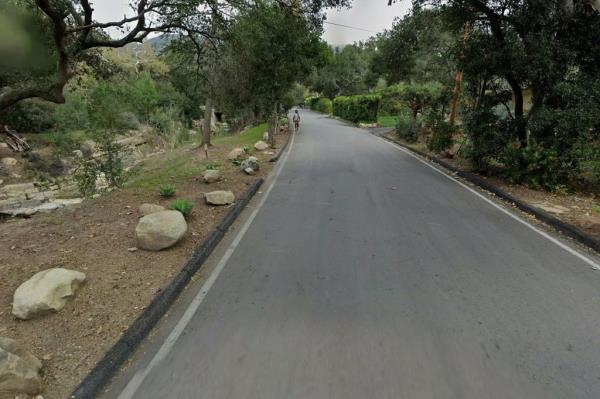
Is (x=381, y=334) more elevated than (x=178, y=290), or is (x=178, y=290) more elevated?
(x=381, y=334)

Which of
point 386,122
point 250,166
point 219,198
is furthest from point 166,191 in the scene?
point 386,122

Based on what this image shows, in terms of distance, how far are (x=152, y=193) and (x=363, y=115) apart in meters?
30.2

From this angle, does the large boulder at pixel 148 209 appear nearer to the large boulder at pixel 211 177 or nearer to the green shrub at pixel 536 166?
the large boulder at pixel 211 177

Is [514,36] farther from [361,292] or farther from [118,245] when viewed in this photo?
[118,245]

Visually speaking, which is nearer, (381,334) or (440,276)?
(381,334)

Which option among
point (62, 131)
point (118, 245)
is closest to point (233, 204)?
point (118, 245)

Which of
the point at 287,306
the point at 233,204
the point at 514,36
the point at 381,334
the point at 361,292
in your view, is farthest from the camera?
the point at 514,36

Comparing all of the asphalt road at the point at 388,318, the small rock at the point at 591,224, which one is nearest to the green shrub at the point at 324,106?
the small rock at the point at 591,224

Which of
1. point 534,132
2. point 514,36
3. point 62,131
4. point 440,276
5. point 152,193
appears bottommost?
point 62,131

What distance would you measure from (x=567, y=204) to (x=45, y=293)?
32.5 feet

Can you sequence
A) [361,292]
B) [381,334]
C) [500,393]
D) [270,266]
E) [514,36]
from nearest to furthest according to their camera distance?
1. [500,393]
2. [381,334]
3. [361,292]
4. [270,266]
5. [514,36]

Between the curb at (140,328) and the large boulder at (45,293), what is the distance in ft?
3.01

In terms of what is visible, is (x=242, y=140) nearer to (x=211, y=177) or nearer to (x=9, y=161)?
(x=211, y=177)

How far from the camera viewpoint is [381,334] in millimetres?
3840
